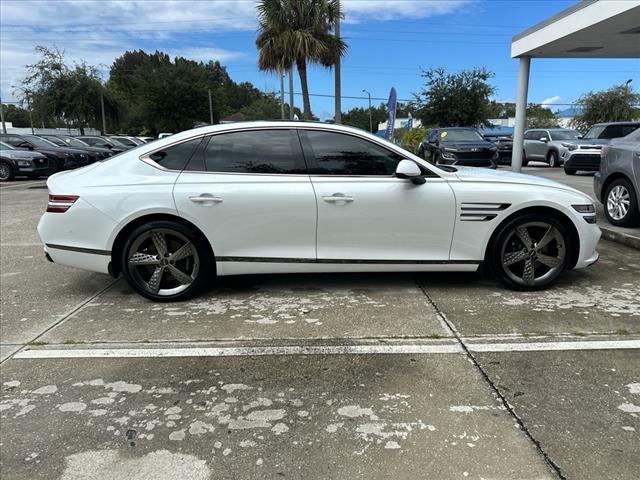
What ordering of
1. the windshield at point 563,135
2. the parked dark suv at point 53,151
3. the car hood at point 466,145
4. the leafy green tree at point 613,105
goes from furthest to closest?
the leafy green tree at point 613,105
the windshield at point 563,135
the parked dark suv at point 53,151
the car hood at point 466,145

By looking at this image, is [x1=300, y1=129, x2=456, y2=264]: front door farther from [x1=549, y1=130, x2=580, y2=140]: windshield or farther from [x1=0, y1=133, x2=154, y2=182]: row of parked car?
[x1=549, y1=130, x2=580, y2=140]: windshield

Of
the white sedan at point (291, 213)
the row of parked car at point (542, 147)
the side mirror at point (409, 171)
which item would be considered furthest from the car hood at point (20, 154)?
the side mirror at point (409, 171)

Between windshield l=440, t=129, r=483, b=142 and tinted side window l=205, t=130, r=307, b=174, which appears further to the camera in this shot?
windshield l=440, t=129, r=483, b=142

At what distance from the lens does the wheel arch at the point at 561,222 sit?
4.48 m

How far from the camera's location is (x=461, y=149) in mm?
15789

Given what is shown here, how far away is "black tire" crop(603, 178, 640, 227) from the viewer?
6.87 metres

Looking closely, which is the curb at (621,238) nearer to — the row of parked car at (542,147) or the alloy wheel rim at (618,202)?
the alloy wheel rim at (618,202)

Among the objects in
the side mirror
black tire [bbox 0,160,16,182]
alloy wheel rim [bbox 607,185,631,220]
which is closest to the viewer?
the side mirror

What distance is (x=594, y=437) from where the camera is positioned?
8.38 feet

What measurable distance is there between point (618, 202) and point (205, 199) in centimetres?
588

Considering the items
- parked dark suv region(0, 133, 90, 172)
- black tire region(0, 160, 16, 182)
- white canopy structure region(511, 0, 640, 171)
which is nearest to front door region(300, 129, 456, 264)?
white canopy structure region(511, 0, 640, 171)

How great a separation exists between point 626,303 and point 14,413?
4618mm

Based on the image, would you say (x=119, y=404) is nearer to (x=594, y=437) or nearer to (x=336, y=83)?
(x=594, y=437)

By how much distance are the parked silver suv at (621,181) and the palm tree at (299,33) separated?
47.7 feet
